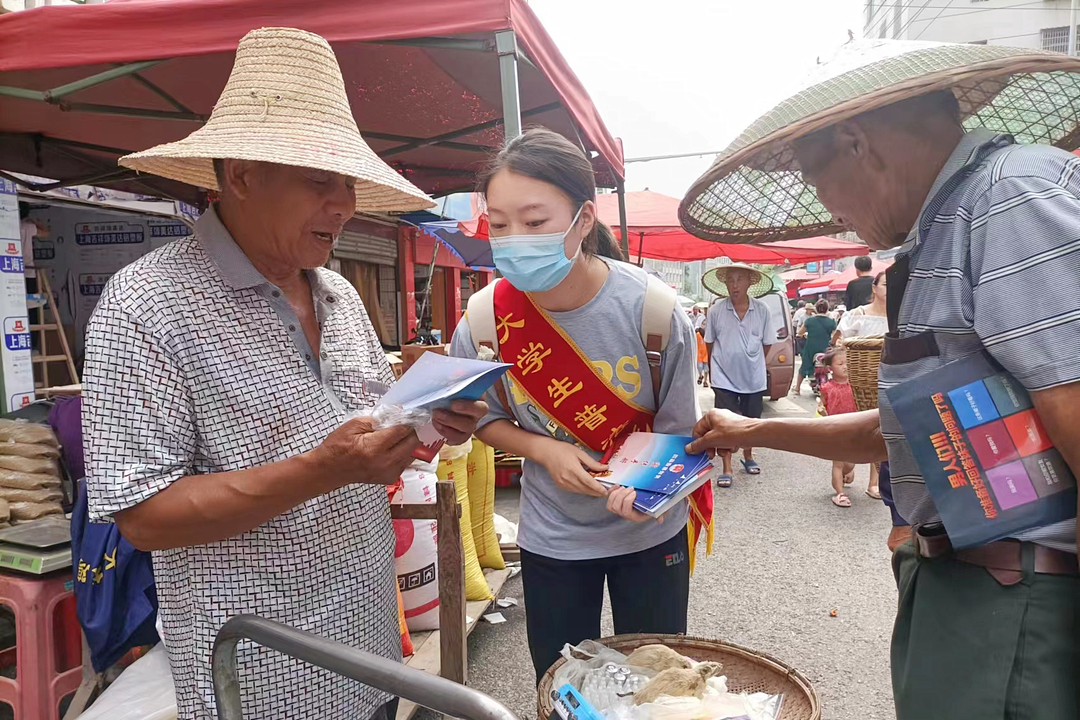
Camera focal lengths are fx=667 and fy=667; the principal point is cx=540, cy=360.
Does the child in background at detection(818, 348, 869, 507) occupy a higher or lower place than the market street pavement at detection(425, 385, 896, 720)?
higher

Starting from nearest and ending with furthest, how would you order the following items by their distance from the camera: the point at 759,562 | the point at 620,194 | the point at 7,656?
1. the point at 7,656
2. the point at 759,562
3. the point at 620,194

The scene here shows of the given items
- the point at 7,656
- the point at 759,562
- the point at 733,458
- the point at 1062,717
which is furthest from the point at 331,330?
the point at 733,458

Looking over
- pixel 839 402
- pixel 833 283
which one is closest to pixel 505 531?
pixel 839 402

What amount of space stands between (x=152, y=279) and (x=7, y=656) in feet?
6.70

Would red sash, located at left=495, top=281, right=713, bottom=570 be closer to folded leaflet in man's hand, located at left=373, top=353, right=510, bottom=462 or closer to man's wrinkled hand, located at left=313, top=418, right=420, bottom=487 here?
folded leaflet in man's hand, located at left=373, top=353, right=510, bottom=462

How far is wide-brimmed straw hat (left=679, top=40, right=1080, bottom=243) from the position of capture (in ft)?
3.45

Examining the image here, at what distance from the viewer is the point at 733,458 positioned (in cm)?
711

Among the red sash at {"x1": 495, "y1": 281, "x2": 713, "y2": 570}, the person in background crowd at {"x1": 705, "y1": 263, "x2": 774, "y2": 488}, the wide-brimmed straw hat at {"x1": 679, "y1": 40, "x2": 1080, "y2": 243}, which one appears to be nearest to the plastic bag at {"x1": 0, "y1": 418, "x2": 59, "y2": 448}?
the red sash at {"x1": 495, "y1": 281, "x2": 713, "y2": 570}

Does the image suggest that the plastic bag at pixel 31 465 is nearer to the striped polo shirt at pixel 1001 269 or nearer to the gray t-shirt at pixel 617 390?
the gray t-shirt at pixel 617 390

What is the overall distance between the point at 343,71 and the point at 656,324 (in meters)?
2.31

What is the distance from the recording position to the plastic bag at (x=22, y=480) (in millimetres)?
2586

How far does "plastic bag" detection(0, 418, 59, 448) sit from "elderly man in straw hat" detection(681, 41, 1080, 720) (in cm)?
281

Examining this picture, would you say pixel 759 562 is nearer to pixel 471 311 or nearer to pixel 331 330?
pixel 471 311

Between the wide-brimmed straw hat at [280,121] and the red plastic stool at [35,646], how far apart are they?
5.07ft
